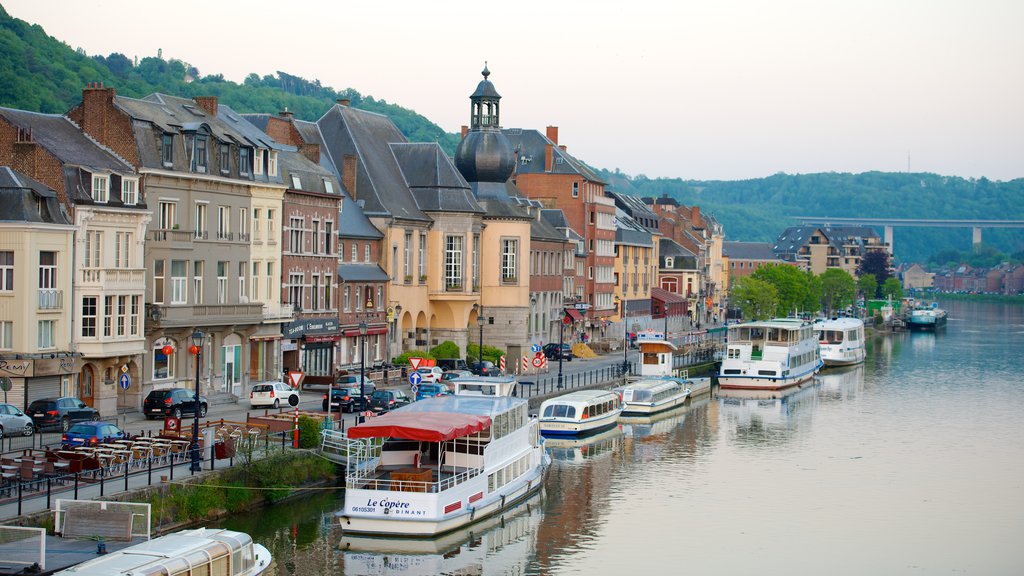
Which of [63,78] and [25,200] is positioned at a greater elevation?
[63,78]

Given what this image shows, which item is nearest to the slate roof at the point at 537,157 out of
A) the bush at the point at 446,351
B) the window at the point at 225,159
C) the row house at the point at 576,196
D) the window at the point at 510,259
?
the row house at the point at 576,196

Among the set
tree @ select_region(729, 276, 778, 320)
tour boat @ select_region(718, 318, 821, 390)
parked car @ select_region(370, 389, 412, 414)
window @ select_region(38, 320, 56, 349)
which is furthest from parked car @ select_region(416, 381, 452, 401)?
tree @ select_region(729, 276, 778, 320)

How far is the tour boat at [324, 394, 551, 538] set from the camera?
140 feet

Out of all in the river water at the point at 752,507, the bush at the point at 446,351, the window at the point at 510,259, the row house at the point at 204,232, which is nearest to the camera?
the river water at the point at 752,507

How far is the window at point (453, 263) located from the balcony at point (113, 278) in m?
34.0

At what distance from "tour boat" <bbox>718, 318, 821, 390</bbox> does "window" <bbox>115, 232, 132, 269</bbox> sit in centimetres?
5041

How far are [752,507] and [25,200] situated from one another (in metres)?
28.8

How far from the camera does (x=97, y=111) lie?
59594 millimetres

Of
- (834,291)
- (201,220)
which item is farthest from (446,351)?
(834,291)

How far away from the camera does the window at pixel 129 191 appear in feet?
189

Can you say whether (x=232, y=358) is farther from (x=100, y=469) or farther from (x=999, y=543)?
(x=999, y=543)

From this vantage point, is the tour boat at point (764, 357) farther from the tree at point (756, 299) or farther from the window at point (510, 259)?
the tree at point (756, 299)

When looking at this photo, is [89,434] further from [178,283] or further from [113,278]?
[178,283]

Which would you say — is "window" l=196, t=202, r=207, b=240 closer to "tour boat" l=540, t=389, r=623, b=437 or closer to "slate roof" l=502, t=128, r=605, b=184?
"tour boat" l=540, t=389, r=623, b=437
